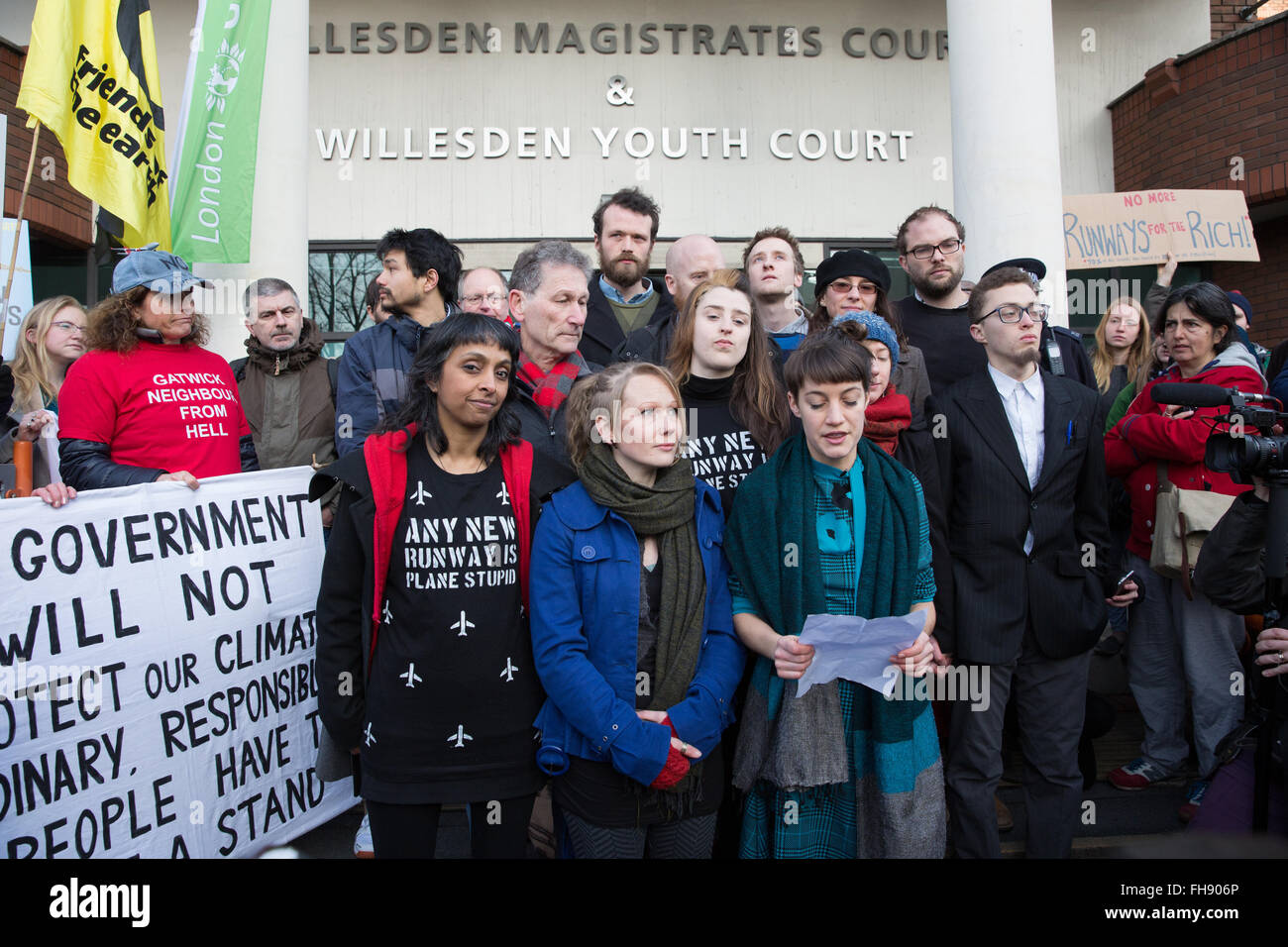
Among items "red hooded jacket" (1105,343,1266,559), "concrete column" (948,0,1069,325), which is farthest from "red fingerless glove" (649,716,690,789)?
"concrete column" (948,0,1069,325)

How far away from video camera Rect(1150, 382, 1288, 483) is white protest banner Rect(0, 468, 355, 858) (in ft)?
10.2

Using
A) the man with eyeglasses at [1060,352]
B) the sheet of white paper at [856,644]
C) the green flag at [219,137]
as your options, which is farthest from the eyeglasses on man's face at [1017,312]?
the green flag at [219,137]

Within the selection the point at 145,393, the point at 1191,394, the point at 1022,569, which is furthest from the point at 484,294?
the point at 1191,394

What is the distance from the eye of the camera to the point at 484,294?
445 centimetres

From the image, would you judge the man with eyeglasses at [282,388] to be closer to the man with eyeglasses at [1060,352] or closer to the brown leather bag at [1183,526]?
the man with eyeglasses at [1060,352]

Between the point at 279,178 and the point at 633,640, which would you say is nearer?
the point at 633,640

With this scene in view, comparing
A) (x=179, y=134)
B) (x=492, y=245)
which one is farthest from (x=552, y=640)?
(x=492, y=245)

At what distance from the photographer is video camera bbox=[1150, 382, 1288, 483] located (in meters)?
2.51

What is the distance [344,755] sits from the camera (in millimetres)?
2455

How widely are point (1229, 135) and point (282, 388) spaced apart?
890cm

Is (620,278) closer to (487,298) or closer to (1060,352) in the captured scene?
(487,298)

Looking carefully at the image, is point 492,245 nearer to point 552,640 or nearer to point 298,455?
point 298,455
